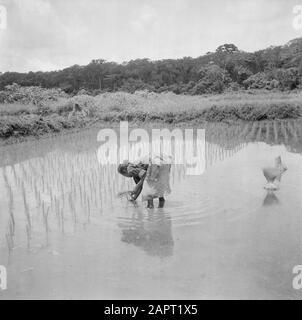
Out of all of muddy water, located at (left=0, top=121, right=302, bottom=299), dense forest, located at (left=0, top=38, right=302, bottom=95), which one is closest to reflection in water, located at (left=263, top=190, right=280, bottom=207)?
muddy water, located at (left=0, top=121, right=302, bottom=299)

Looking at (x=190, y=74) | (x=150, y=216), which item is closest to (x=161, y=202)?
(x=150, y=216)

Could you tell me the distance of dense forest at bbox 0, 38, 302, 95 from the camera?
2808 centimetres

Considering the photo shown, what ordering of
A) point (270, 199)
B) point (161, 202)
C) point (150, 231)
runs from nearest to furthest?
point (150, 231)
point (161, 202)
point (270, 199)

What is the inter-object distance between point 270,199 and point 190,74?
30936 mm

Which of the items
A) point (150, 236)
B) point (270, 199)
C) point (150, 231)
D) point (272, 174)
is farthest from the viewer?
point (272, 174)

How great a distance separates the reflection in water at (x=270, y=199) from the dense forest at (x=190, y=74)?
68.6 ft

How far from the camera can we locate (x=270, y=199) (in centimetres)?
561

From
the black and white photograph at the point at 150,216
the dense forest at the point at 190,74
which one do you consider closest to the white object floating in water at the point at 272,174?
the black and white photograph at the point at 150,216

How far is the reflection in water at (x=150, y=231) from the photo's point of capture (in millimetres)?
4094

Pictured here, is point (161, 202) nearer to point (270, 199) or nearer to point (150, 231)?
point (150, 231)

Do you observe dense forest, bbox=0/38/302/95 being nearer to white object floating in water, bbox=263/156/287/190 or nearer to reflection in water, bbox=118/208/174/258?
white object floating in water, bbox=263/156/287/190

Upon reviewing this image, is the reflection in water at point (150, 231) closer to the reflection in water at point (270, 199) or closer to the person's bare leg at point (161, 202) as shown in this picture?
the person's bare leg at point (161, 202)

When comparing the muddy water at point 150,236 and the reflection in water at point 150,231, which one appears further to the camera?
the reflection in water at point 150,231

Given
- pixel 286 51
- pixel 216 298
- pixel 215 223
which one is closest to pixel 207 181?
pixel 215 223
